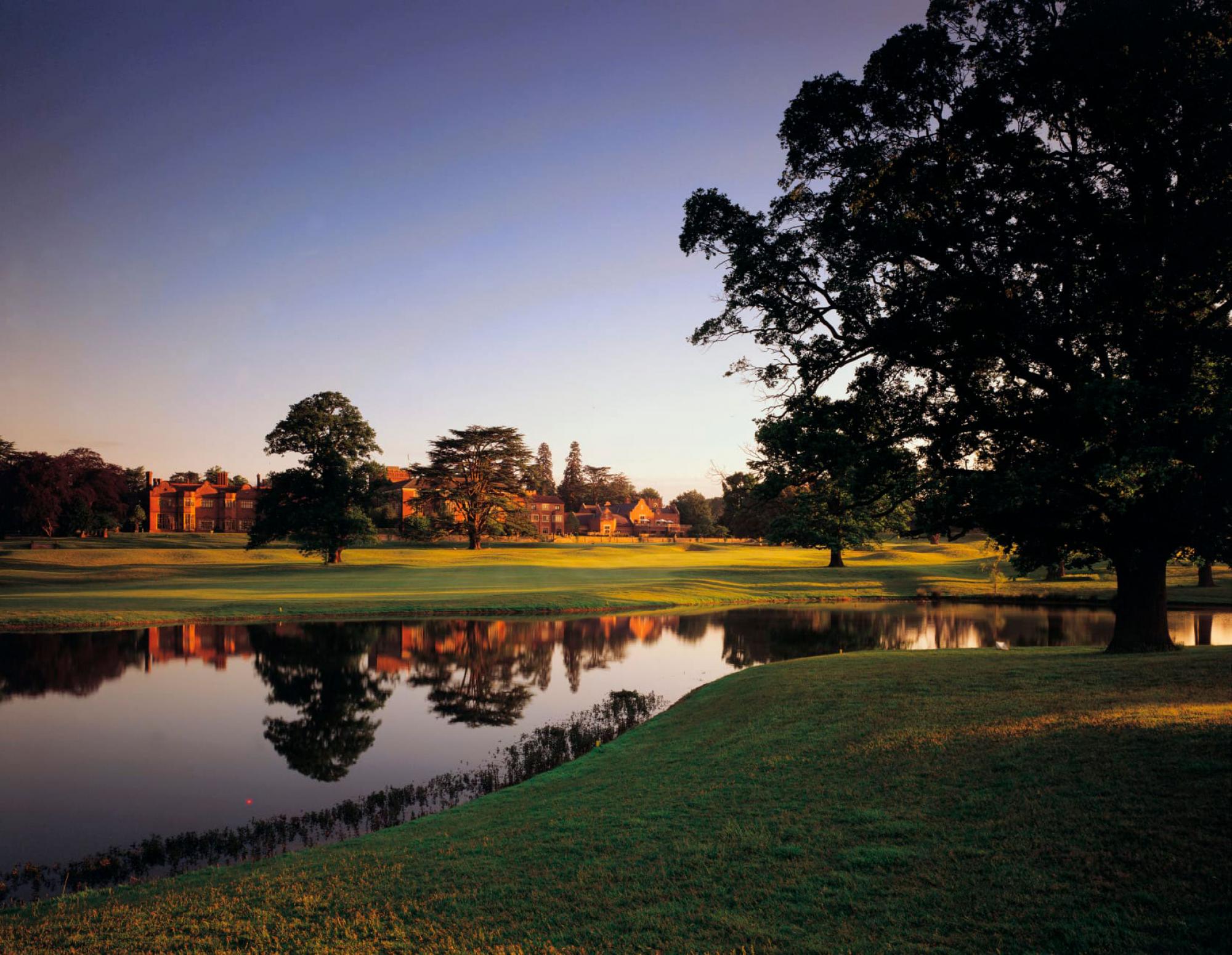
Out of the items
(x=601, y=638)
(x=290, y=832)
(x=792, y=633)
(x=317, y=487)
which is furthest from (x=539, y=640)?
(x=317, y=487)

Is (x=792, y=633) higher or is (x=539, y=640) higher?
(x=792, y=633)

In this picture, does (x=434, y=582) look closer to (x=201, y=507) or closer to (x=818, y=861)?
(x=818, y=861)

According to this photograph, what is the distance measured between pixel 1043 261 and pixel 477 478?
7551cm

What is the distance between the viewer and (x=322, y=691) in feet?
78.7

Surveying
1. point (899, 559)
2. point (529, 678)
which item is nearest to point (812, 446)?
point (529, 678)

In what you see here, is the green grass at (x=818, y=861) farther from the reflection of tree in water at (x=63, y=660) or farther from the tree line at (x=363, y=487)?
the tree line at (x=363, y=487)

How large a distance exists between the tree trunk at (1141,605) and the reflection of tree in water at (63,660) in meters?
31.2

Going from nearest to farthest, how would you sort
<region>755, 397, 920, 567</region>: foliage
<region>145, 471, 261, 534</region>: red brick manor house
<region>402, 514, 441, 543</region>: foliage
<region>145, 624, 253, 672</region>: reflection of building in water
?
<region>755, 397, 920, 567</region>: foliage < <region>145, 624, 253, 672</region>: reflection of building in water < <region>402, 514, 441, 543</region>: foliage < <region>145, 471, 261, 534</region>: red brick manor house

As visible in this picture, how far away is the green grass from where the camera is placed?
5.88m

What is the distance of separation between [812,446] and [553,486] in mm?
173447

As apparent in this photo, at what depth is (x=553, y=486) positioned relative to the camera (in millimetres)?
188500

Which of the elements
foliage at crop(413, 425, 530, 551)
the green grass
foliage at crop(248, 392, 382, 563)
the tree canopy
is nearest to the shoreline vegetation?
the green grass

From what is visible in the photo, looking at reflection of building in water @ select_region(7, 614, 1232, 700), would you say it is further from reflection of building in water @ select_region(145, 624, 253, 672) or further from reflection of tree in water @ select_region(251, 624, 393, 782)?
reflection of tree in water @ select_region(251, 624, 393, 782)

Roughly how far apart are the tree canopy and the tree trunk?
0.15 feet
